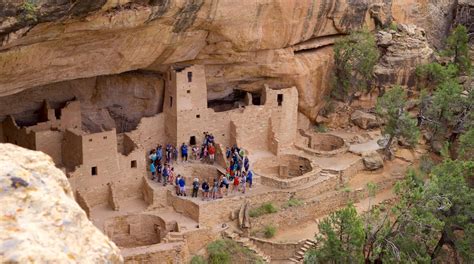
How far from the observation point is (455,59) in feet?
89.8

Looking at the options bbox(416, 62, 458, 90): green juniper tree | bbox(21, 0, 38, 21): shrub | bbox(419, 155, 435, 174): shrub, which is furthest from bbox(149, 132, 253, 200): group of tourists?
bbox(416, 62, 458, 90): green juniper tree

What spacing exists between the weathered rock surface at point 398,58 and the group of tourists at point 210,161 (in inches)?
280

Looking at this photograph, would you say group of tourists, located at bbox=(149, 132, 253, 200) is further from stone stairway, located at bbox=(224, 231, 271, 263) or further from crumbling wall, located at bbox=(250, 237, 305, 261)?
crumbling wall, located at bbox=(250, 237, 305, 261)

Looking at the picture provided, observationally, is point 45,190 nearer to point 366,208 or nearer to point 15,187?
point 15,187

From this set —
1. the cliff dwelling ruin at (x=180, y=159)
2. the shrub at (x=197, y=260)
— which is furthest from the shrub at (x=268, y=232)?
the shrub at (x=197, y=260)

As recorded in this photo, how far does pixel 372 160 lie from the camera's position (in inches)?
894

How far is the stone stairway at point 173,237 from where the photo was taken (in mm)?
17297

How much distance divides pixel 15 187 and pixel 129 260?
13.1m

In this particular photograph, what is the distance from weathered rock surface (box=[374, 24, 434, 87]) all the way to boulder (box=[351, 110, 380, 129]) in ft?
4.16

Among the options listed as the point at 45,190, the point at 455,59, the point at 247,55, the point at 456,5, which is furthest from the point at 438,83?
the point at 45,190

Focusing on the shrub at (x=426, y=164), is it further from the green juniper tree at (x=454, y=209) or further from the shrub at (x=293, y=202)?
the shrub at (x=293, y=202)

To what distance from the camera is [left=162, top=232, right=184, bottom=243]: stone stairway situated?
17.3m

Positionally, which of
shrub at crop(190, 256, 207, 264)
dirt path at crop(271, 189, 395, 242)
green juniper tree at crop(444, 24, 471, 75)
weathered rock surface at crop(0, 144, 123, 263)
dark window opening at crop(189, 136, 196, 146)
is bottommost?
dirt path at crop(271, 189, 395, 242)

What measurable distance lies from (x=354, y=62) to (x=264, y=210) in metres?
7.32
